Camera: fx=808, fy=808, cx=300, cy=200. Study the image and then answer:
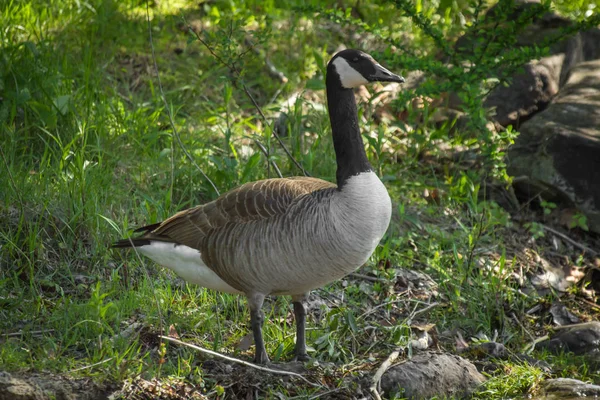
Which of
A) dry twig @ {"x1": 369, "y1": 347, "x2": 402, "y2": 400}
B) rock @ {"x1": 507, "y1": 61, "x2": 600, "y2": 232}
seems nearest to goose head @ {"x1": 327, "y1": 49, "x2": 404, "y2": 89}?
dry twig @ {"x1": 369, "y1": 347, "x2": 402, "y2": 400}

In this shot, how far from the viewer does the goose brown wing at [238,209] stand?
463 cm

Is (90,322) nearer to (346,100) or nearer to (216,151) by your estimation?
(346,100)

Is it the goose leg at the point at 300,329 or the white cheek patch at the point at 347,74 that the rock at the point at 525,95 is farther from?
the goose leg at the point at 300,329

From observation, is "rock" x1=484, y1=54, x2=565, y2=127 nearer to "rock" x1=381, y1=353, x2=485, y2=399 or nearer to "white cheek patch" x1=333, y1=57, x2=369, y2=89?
"white cheek patch" x1=333, y1=57, x2=369, y2=89

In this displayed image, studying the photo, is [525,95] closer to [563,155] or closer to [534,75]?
[534,75]

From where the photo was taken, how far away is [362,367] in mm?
4801

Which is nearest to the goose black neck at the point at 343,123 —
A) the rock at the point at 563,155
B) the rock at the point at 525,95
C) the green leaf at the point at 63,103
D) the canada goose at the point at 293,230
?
the canada goose at the point at 293,230

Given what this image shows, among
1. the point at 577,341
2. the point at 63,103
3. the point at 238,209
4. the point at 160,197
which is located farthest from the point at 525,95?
the point at 63,103

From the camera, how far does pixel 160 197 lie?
6285mm

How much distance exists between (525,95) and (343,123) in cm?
369

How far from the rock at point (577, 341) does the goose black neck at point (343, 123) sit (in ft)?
6.24

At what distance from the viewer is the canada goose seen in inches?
173

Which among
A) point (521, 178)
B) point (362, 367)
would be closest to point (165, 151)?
point (362, 367)

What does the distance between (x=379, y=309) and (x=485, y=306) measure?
740mm
